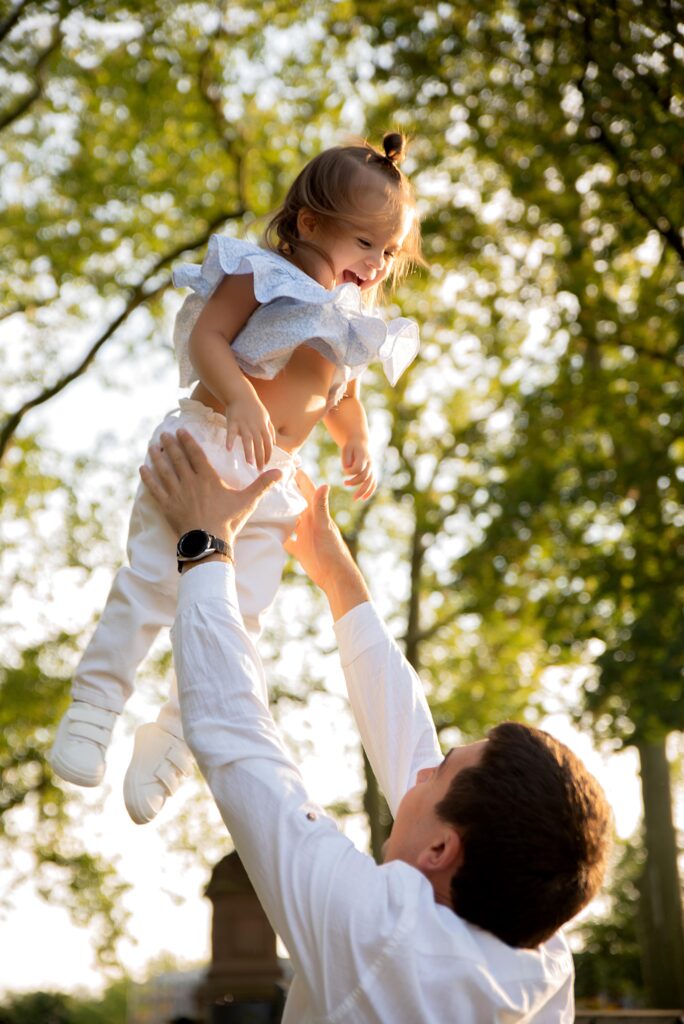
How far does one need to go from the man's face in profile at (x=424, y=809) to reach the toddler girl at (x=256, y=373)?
2.31 feet

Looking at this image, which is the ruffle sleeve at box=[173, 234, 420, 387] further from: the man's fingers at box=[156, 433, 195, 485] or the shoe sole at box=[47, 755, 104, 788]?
the shoe sole at box=[47, 755, 104, 788]

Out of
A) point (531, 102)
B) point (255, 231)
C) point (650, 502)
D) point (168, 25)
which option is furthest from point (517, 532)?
point (168, 25)

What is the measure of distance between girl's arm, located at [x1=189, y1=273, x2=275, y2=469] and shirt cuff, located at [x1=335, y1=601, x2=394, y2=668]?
41 cm

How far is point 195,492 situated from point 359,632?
0.52 m

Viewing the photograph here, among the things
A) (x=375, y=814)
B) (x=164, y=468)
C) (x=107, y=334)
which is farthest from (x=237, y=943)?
(x=164, y=468)

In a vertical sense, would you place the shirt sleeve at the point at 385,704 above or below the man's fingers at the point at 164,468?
below

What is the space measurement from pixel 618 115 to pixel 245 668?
5.79m

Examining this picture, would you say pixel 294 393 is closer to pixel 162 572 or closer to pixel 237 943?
pixel 162 572

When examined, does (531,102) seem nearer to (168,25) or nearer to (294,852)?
(168,25)

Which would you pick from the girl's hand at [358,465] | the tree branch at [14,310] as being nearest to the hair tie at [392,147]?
the girl's hand at [358,465]

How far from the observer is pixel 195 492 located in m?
2.42

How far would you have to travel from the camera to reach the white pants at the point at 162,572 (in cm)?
273

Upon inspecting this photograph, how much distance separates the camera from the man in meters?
1.96

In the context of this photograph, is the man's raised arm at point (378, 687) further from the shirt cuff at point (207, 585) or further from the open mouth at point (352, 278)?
the open mouth at point (352, 278)
